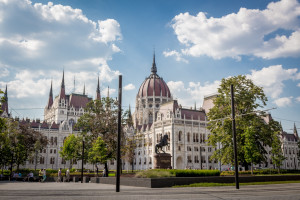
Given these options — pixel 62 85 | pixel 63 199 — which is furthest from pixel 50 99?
pixel 63 199

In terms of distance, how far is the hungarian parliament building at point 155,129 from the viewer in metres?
84.1

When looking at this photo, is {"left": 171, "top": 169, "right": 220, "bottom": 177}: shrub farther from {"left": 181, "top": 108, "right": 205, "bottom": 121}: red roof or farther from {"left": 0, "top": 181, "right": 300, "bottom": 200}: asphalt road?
{"left": 181, "top": 108, "right": 205, "bottom": 121}: red roof

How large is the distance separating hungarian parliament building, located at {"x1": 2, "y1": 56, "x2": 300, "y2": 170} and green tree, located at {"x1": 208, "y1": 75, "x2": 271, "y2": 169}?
47.8 ft

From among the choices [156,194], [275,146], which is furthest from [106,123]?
[156,194]

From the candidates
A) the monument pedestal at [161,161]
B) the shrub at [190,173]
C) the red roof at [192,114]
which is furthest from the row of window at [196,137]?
the shrub at [190,173]

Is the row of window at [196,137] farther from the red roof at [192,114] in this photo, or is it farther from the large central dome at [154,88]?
the large central dome at [154,88]

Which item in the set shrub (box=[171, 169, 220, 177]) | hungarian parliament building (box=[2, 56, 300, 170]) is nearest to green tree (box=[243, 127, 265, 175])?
shrub (box=[171, 169, 220, 177])

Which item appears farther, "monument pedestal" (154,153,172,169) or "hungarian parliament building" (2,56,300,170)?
"hungarian parliament building" (2,56,300,170)

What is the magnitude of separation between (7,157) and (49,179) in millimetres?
15391

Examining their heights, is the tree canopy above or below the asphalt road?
above

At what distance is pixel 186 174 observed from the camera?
2686cm

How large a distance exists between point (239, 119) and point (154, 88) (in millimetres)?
88032

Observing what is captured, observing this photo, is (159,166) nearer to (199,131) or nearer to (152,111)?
(199,131)

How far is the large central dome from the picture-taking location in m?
126
